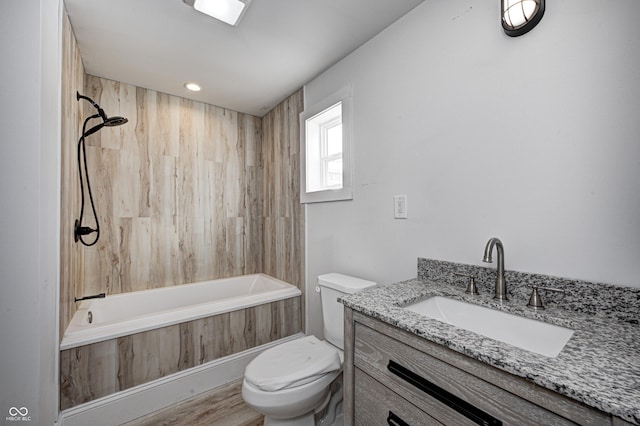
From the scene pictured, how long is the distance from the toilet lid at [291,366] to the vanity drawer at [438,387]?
0.43 m

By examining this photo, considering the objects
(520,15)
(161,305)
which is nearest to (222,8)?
(520,15)

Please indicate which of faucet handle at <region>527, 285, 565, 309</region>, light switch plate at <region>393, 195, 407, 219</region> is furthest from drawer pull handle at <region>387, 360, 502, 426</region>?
light switch plate at <region>393, 195, 407, 219</region>

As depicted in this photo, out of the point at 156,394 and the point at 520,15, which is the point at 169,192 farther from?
the point at 520,15

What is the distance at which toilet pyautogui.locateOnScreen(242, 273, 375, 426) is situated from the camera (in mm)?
1274

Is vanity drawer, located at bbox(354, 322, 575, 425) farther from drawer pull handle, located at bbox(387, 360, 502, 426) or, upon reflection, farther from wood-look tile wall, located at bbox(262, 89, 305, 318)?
wood-look tile wall, located at bbox(262, 89, 305, 318)

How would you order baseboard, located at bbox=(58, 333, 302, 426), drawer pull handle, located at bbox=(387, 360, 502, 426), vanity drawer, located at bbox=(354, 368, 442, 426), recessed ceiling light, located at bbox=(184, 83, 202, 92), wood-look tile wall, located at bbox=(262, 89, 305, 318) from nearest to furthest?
drawer pull handle, located at bbox=(387, 360, 502, 426), vanity drawer, located at bbox=(354, 368, 442, 426), baseboard, located at bbox=(58, 333, 302, 426), recessed ceiling light, located at bbox=(184, 83, 202, 92), wood-look tile wall, located at bbox=(262, 89, 305, 318)

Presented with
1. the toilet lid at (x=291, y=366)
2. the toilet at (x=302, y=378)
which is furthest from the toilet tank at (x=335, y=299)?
the toilet lid at (x=291, y=366)

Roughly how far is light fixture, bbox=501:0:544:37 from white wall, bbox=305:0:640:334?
0.12ft

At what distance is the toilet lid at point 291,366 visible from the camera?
4.23ft

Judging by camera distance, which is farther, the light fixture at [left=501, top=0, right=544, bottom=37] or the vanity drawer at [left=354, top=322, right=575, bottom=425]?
the light fixture at [left=501, top=0, right=544, bottom=37]

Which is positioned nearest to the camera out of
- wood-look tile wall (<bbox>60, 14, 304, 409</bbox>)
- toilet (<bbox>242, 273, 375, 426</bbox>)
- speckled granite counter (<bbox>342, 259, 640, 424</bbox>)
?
speckled granite counter (<bbox>342, 259, 640, 424</bbox>)

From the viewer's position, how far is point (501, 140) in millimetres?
1162

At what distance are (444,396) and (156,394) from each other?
1.85 m

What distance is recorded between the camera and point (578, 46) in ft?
3.15
